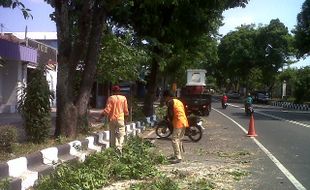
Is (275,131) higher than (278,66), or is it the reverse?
(278,66)

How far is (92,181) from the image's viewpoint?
8.62m

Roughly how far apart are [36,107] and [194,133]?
6.74m

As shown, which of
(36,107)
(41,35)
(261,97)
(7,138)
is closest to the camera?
(7,138)

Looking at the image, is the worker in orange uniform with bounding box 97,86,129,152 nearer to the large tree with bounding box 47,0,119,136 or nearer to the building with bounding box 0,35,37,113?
the large tree with bounding box 47,0,119,136

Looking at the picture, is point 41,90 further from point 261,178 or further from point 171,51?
point 171,51

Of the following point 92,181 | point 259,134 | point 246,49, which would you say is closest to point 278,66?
point 246,49

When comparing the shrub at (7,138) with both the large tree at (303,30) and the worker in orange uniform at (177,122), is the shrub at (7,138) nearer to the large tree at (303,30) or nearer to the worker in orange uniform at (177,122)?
the worker in orange uniform at (177,122)

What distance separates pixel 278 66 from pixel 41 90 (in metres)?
68.4

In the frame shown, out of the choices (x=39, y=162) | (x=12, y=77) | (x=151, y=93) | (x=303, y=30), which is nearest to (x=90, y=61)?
(x=39, y=162)

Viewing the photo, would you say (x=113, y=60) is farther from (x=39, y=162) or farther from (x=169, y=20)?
(x=39, y=162)

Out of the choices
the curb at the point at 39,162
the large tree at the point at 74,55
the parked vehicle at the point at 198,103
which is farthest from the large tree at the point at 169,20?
the curb at the point at 39,162

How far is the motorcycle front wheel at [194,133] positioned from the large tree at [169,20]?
788cm

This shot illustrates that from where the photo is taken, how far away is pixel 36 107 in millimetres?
12156

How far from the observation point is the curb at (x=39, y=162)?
7668mm
